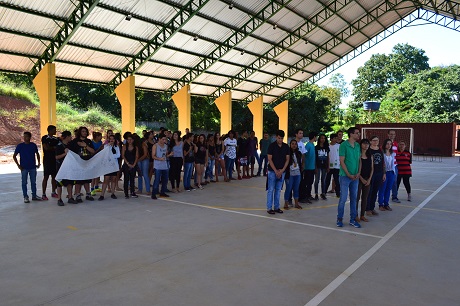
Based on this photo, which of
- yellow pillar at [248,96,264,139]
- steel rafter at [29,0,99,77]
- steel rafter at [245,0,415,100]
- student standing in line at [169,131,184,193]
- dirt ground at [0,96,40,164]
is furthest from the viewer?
yellow pillar at [248,96,264,139]

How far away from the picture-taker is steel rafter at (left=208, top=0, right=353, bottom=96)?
2131cm

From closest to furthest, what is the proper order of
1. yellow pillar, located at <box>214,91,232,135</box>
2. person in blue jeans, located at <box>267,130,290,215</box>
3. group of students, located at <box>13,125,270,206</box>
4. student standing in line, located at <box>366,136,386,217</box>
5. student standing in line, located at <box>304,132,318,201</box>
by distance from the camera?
student standing in line, located at <box>366,136,386,217</box> < person in blue jeans, located at <box>267,130,290,215</box> < group of students, located at <box>13,125,270,206</box> < student standing in line, located at <box>304,132,318,201</box> < yellow pillar, located at <box>214,91,232,135</box>

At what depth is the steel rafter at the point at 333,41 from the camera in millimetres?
24078

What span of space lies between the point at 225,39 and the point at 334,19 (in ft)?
23.8

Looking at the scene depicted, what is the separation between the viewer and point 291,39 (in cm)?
2306

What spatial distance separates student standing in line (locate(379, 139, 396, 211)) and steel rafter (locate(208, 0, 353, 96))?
15.2 meters

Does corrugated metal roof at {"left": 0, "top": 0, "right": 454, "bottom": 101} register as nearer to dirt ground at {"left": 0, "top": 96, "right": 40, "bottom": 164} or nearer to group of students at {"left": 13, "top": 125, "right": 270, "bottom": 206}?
group of students at {"left": 13, "top": 125, "right": 270, "bottom": 206}

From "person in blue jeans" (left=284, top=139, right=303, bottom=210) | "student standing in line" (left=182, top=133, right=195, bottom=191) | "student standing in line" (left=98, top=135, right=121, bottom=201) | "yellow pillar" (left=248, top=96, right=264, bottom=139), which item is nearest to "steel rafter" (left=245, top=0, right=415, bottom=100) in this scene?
"yellow pillar" (left=248, top=96, right=264, bottom=139)

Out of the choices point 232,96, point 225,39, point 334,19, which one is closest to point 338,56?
point 334,19

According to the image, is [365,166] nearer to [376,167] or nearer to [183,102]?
[376,167]

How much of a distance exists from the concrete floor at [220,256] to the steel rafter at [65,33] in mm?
8783

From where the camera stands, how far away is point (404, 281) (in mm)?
4121

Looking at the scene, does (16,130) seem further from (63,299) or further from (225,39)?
(63,299)

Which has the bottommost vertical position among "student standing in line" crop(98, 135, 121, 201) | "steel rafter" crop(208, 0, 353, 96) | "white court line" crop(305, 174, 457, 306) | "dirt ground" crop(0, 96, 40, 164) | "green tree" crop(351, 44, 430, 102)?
"white court line" crop(305, 174, 457, 306)
